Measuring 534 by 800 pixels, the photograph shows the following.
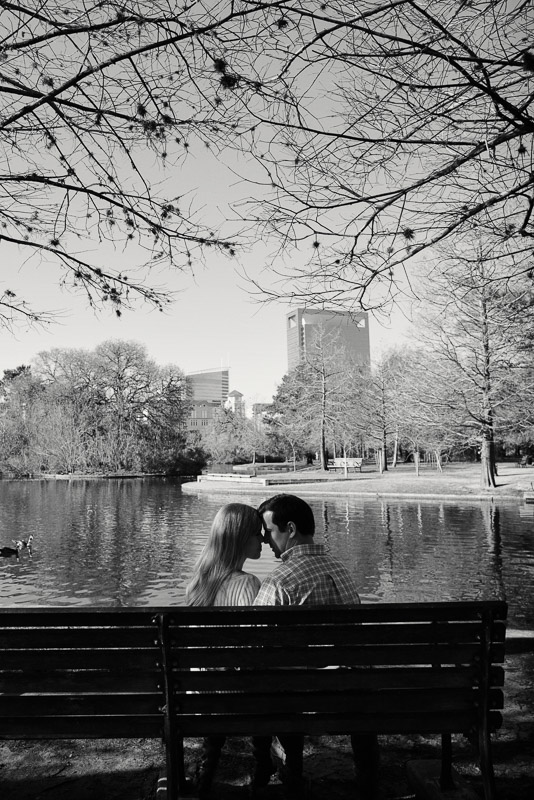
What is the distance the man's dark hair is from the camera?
2.71 m

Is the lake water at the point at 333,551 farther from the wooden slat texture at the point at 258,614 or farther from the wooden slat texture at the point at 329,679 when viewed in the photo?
the wooden slat texture at the point at 258,614

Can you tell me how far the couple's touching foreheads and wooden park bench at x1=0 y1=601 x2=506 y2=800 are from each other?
0.27 metres

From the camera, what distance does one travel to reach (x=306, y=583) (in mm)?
2588

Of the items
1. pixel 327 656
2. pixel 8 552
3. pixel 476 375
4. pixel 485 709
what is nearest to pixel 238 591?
pixel 327 656

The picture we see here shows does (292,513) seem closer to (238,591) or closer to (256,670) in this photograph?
(238,591)

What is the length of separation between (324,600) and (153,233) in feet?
10.5

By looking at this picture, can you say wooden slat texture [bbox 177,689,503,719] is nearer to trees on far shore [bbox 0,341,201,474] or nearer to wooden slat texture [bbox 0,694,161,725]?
wooden slat texture [bbox 0,694,161,725]

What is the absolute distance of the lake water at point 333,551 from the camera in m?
9.89

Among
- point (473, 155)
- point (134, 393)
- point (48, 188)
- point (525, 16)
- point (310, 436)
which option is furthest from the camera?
point (134, 393)

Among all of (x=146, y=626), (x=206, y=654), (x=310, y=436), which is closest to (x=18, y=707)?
(x=146, y=626)

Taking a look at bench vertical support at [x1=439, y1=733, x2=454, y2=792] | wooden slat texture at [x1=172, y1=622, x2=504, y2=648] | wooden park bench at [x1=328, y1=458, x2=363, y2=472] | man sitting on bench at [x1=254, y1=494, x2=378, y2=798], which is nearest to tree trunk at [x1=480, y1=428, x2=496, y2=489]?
wooden park bench at [x1=328, y1=458, x2=363, y2=472]

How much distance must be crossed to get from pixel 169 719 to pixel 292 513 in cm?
93

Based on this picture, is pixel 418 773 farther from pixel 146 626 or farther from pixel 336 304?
pixel 336 304

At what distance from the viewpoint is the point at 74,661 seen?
7.68 feet
